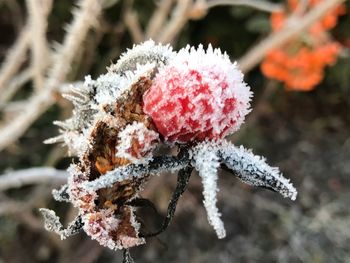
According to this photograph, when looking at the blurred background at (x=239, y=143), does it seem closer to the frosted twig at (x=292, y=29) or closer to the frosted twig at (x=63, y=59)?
the frosted twig at (x=292, y=29)

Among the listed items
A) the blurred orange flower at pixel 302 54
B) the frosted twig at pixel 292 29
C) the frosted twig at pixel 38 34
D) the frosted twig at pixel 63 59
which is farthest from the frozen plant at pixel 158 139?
the blurred orange flower at pixel 302 54

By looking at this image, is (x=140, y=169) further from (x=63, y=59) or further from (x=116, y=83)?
(x=63, y=59)

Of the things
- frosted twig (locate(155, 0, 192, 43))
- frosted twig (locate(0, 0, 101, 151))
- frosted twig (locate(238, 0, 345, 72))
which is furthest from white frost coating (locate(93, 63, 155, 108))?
frosted twig (locate(238, 0, 345, 72))

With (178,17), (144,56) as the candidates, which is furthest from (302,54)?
(144,56)

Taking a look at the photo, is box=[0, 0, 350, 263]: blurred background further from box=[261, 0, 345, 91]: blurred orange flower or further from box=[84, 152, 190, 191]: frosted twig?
box=[84, 152, 190, 191]: frosted twig

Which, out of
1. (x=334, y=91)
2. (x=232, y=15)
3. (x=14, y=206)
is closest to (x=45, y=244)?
(x=14, y=206)
